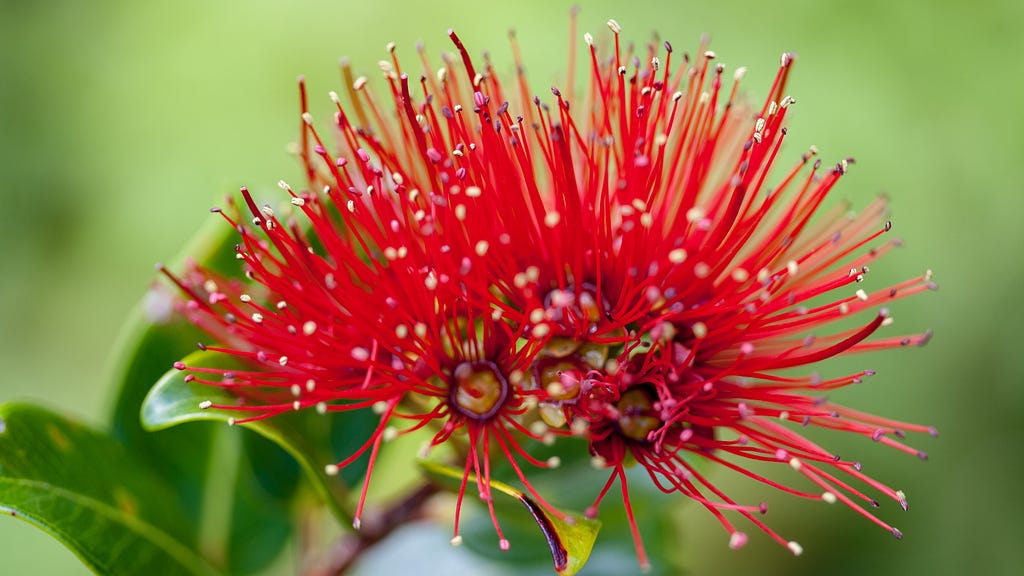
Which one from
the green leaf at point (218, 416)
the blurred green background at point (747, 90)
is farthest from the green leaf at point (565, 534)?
the blurred green background at point (747, 90)

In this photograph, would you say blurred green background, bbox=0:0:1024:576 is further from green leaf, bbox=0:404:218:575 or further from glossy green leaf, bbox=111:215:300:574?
green leaf, bbox=0:404:218:575

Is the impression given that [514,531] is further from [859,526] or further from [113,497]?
[859,526]

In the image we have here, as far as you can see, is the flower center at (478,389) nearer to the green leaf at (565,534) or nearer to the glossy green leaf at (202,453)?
the green leaf at (565,534)

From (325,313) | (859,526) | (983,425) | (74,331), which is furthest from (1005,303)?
(74,331)

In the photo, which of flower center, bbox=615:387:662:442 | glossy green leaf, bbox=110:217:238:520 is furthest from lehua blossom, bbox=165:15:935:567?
glossy green leaf, bbox=110:217:238:520

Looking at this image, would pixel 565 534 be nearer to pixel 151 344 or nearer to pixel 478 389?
pixel 478 389

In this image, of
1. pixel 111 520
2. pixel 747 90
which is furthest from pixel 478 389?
pixel 747 90

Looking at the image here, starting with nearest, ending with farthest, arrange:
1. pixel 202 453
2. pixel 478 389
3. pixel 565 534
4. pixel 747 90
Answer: pixel 565 534 → pixel 478 389 → pixel 202 453 → pixel 747 90
